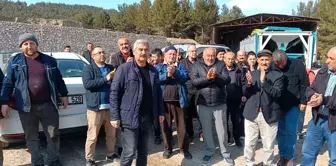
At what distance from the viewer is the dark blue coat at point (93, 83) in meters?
4.02

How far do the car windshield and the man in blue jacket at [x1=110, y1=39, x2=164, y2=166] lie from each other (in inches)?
84.5

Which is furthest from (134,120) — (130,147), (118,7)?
(118,7)

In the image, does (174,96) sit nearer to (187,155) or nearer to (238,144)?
(187,155)

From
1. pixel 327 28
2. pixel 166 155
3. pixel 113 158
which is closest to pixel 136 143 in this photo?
pixel 113 158

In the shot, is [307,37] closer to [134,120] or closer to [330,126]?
[330,126]

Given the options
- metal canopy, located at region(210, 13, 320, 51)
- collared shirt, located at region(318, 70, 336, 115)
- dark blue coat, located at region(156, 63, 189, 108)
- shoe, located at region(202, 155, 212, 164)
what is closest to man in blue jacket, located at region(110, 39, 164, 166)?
dark blue coat, located at region(156, 63, 189, 108)

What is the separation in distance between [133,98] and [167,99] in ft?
4.30

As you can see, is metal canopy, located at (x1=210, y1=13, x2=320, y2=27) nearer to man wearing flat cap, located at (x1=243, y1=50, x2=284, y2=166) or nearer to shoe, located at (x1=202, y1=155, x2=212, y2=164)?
man wearing flat cap, located at (x1=243, y1=50, x2=284, y2=166)

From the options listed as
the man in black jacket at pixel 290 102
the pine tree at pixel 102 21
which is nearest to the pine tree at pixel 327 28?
the man in black jacket at pixel 290 102

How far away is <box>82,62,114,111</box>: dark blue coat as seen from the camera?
402 centimetres

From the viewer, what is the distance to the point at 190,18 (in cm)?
3875

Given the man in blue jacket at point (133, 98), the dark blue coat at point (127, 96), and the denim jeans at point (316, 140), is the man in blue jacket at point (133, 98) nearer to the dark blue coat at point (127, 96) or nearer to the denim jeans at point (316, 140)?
the dark blue coat at point (127, 96)

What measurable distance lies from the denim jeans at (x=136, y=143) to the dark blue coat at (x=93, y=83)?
880mm

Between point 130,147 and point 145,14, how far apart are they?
133 ft
